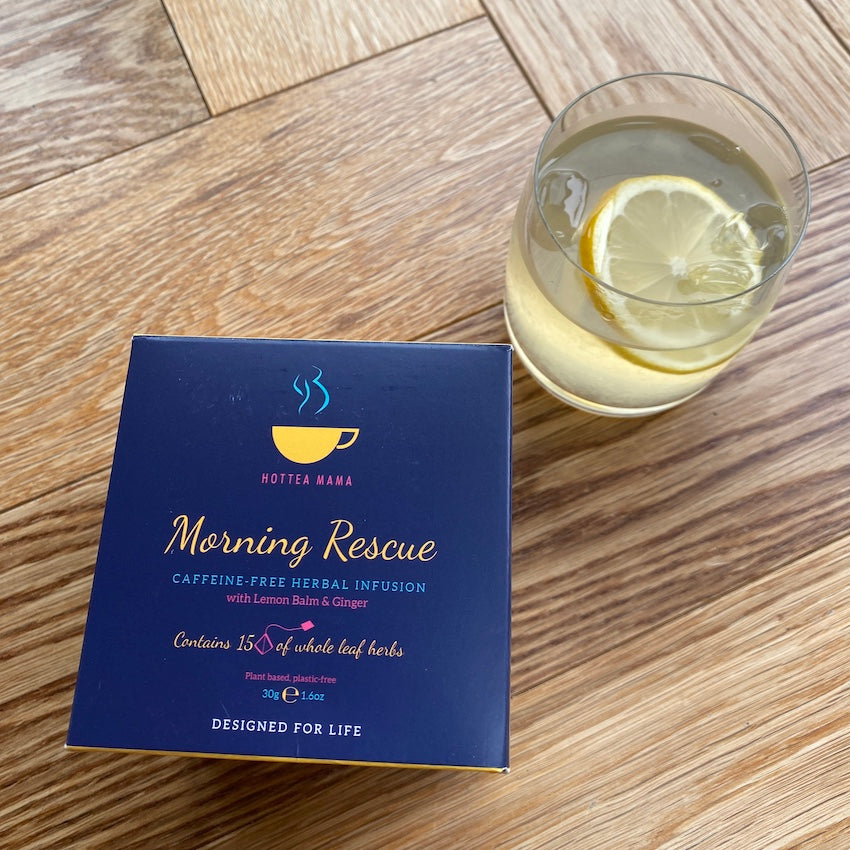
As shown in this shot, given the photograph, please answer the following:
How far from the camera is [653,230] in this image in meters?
0.58

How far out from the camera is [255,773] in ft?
2.04

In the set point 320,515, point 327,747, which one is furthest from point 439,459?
point 327,747

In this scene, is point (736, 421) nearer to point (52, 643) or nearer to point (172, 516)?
point (172, 516)

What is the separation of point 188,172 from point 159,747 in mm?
470

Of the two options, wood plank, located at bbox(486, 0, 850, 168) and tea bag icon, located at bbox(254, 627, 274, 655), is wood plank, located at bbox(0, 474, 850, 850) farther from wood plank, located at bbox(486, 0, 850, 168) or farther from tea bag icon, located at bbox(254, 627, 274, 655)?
wood plank, located at bbox(486, 0, 850, 168)

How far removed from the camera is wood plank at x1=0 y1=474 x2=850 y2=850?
616mm

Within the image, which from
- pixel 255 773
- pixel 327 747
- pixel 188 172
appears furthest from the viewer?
pixel 188 172

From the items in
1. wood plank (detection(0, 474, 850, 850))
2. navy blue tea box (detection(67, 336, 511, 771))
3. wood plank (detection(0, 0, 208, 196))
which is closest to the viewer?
navy blue tea box (detection(67, 336, 511, 771))

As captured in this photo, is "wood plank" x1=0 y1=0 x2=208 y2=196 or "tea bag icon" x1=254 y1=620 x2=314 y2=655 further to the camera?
"wood plank" x1=0 y1=0 x2=208 y2=196

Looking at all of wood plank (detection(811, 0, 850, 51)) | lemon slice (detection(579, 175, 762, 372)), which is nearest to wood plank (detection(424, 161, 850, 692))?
lemon slice (detection(579, 175, 762, 372))

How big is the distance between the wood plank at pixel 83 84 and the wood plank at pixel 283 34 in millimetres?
21

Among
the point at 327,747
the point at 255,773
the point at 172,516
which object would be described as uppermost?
the point at 172,516

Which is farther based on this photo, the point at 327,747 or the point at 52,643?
the point at 52,643

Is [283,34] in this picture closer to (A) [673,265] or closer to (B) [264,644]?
(A) [673,265]
